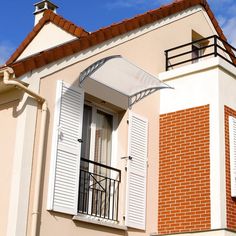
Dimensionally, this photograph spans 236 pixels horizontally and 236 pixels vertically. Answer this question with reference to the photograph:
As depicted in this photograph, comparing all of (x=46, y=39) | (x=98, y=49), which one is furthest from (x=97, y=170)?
(x=46, y=39)

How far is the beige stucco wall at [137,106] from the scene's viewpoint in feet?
30.4

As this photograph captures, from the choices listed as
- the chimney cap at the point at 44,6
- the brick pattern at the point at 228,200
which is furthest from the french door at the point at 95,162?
the chimney cap at the point at 44,6

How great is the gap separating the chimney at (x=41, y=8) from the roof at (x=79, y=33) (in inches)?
58.0

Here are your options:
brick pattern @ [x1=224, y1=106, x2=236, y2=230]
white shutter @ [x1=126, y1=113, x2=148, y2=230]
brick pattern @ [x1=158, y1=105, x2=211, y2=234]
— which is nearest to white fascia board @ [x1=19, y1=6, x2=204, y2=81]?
white shutter @ [x1=126, y1=113, x2=148, y2=230]

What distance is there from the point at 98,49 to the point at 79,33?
0.85 metres

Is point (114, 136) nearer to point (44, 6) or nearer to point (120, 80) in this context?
point (120, 80)

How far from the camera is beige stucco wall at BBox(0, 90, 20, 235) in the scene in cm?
890

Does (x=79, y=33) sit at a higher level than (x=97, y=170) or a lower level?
higher

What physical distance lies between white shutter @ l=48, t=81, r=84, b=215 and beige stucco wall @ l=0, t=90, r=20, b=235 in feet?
2.27

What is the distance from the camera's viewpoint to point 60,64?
997 centimetres

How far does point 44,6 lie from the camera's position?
47.1ft

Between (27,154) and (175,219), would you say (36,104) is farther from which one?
(175,219)

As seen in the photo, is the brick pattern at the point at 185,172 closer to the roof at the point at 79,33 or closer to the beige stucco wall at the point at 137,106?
the beige stucco wall at the point at 137,106

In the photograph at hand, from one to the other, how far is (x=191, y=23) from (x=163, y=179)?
15.9 ft
